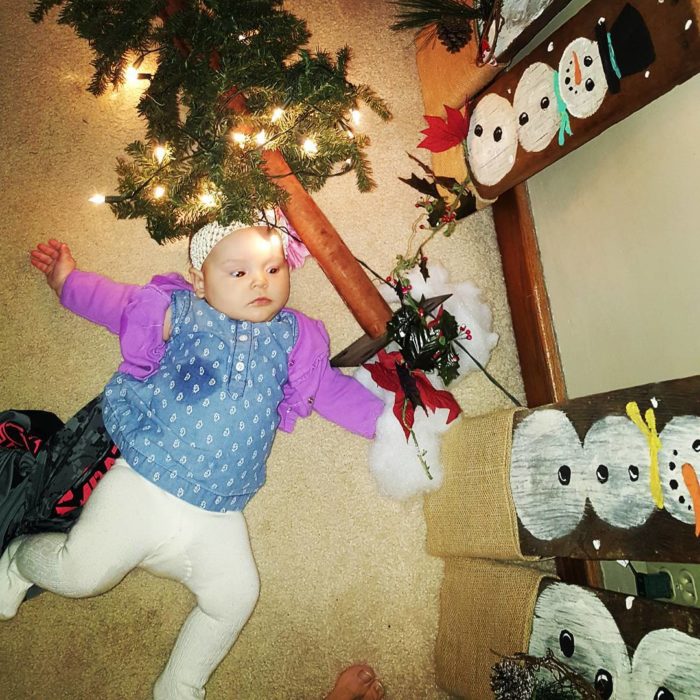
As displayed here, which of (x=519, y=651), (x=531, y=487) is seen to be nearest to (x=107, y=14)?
(x=531, y=487)

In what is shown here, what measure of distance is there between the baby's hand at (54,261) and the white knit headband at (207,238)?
364 millimetres

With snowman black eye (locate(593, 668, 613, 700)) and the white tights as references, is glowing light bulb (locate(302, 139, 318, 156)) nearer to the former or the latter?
the white tights

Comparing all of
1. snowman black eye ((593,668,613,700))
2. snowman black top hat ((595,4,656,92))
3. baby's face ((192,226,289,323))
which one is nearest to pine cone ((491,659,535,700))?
snowman black eye ((593,668,613,700))

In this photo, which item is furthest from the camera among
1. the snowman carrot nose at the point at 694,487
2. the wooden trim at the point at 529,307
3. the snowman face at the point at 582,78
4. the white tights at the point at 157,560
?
the wooden trim at the point at 529,307

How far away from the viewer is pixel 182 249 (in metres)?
1.55

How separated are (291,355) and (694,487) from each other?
35.1 inches

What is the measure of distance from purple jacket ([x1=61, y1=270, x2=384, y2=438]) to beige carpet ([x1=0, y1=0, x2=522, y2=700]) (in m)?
0.13

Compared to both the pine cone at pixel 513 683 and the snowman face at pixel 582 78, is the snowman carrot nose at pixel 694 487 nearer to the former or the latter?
the pine cone at pixel 513 683

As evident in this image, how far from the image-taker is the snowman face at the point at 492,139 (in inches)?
50.3

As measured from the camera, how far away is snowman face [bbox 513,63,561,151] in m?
1.16

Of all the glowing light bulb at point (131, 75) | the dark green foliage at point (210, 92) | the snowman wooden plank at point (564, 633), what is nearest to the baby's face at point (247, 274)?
the dark green foliage at point (210, 92)

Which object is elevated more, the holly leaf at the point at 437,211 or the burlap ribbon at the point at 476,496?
the holly leaf at the point at 437,211

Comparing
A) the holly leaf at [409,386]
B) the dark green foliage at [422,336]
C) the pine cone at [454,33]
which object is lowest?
the holly leaf at [409,386]

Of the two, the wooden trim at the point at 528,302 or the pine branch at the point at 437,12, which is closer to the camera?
the pine branch at the point at 437,12
